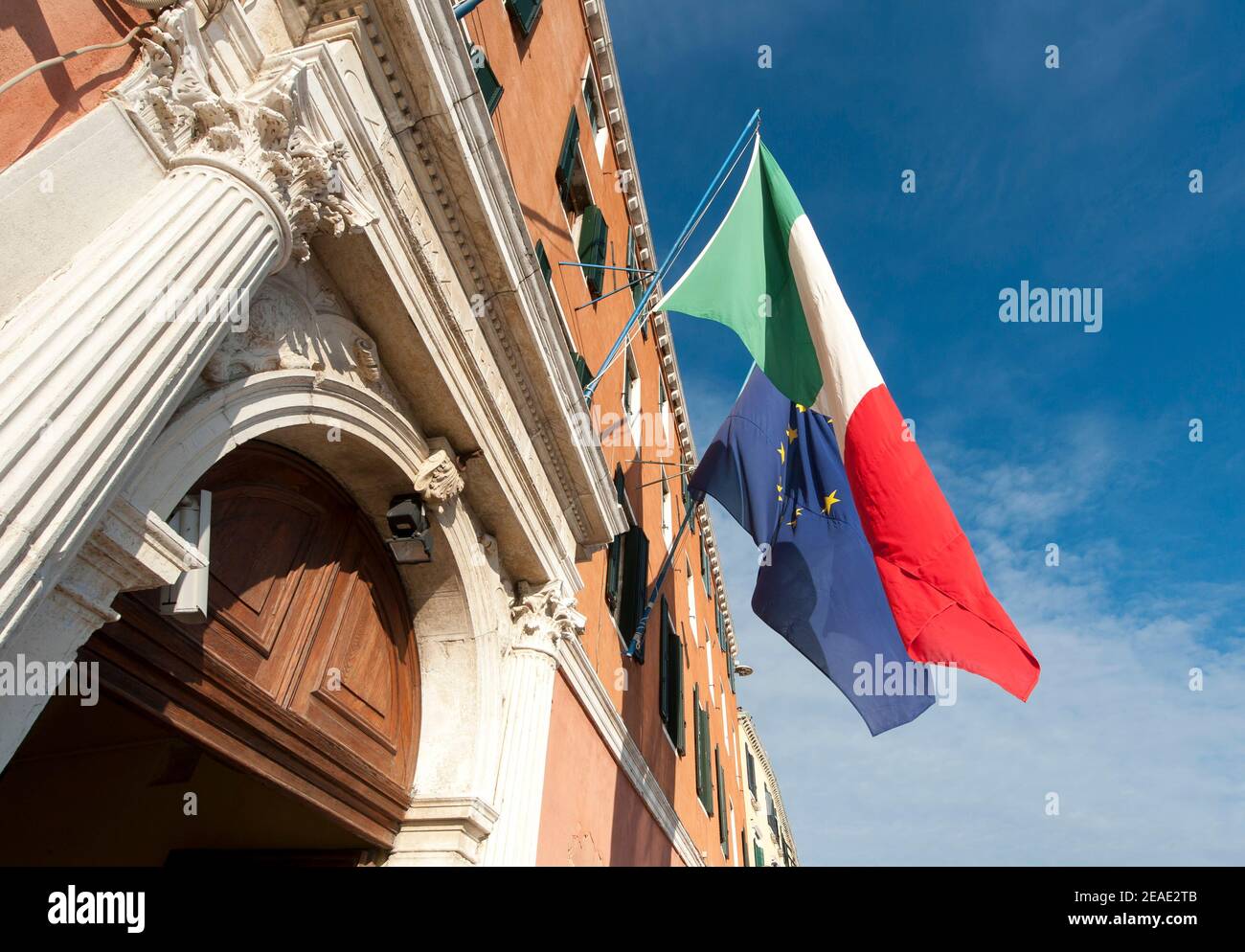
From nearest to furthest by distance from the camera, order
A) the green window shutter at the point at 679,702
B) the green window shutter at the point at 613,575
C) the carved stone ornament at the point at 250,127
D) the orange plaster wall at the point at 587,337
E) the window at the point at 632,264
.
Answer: the carved stone ornament at the point at 250,127 → the orange plaster wall at the point at 587,337 → the green window shutter at the point at 613,575 → the green window shutter at the point at 679,702 → the window at the point at 632,264

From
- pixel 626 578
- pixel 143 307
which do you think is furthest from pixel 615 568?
pixel 143 307

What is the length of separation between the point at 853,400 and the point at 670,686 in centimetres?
595

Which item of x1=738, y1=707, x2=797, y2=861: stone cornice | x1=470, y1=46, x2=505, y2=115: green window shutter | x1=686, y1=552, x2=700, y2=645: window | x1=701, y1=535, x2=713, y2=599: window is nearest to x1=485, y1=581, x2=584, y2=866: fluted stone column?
x1=470, y1=46, x2=505, y2=115: green window shutter

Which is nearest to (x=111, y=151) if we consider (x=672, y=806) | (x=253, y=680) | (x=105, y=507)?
(x=105, y=507)

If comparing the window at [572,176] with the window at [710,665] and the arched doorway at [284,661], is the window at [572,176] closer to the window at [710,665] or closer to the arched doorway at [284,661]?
the arched doorway at [284,661]

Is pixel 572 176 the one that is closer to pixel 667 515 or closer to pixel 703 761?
pixel 667 515

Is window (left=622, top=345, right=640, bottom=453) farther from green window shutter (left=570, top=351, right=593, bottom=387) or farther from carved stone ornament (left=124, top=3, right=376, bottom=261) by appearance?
carved stone ornament (left=124, top=3, right=376, bottom=261)

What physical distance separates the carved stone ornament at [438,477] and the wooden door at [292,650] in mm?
442

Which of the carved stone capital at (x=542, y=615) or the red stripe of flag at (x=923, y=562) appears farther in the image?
the carved stone capital at (x=542, y=615)

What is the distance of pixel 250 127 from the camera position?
277cm

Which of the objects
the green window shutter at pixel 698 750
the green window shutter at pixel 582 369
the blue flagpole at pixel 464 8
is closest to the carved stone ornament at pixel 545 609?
the green window shutter at pixel 582 369

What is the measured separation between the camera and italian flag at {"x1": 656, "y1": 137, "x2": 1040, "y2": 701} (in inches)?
195

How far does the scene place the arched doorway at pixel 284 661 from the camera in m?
2.96
